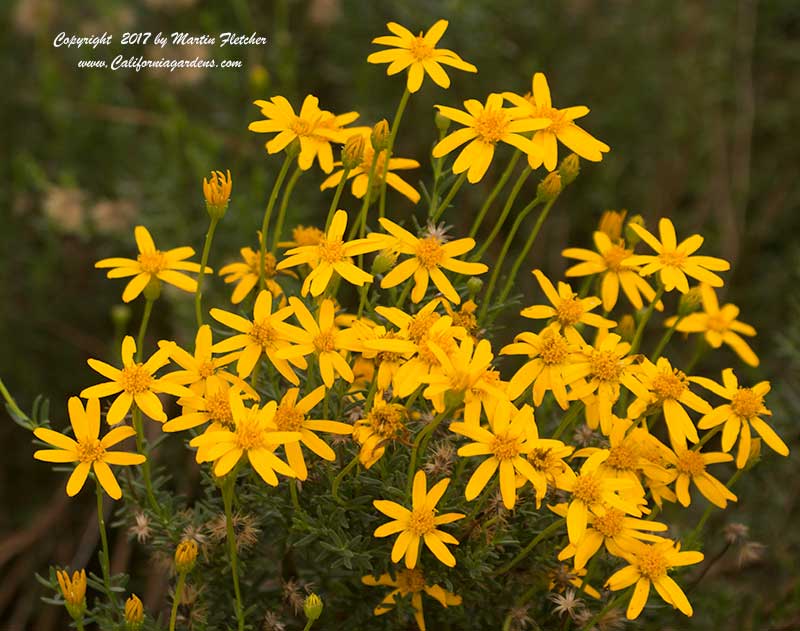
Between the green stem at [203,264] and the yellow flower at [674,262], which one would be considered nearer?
the green stem at [203,264]

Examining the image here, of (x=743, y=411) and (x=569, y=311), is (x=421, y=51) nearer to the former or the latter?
(x=569, y=311)

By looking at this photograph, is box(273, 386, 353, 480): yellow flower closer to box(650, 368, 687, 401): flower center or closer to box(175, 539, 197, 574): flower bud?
box(175, 539, 197, 574): flower bud

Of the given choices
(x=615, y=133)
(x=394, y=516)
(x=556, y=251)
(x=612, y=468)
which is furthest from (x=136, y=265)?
(x=615, y=133)

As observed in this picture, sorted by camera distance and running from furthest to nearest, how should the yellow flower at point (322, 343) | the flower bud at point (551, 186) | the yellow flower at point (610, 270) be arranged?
1. the yellow flower at point (610, 270)
2. the flower bud at point (551, 186)
3. the yellow flower at point (322, 343)

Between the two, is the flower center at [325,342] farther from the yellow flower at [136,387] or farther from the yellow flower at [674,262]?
the yellow flower at [674,262]

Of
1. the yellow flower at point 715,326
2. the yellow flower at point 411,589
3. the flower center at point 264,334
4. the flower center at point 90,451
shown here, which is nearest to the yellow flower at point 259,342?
the flower center at point 264,334

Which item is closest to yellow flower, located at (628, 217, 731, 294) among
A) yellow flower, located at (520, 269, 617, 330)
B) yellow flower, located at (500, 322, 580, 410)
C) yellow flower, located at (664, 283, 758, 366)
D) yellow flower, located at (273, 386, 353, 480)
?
yellow flower, located at (520, 269, 617, 330)

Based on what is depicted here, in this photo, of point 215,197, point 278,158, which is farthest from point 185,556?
point 278,158
